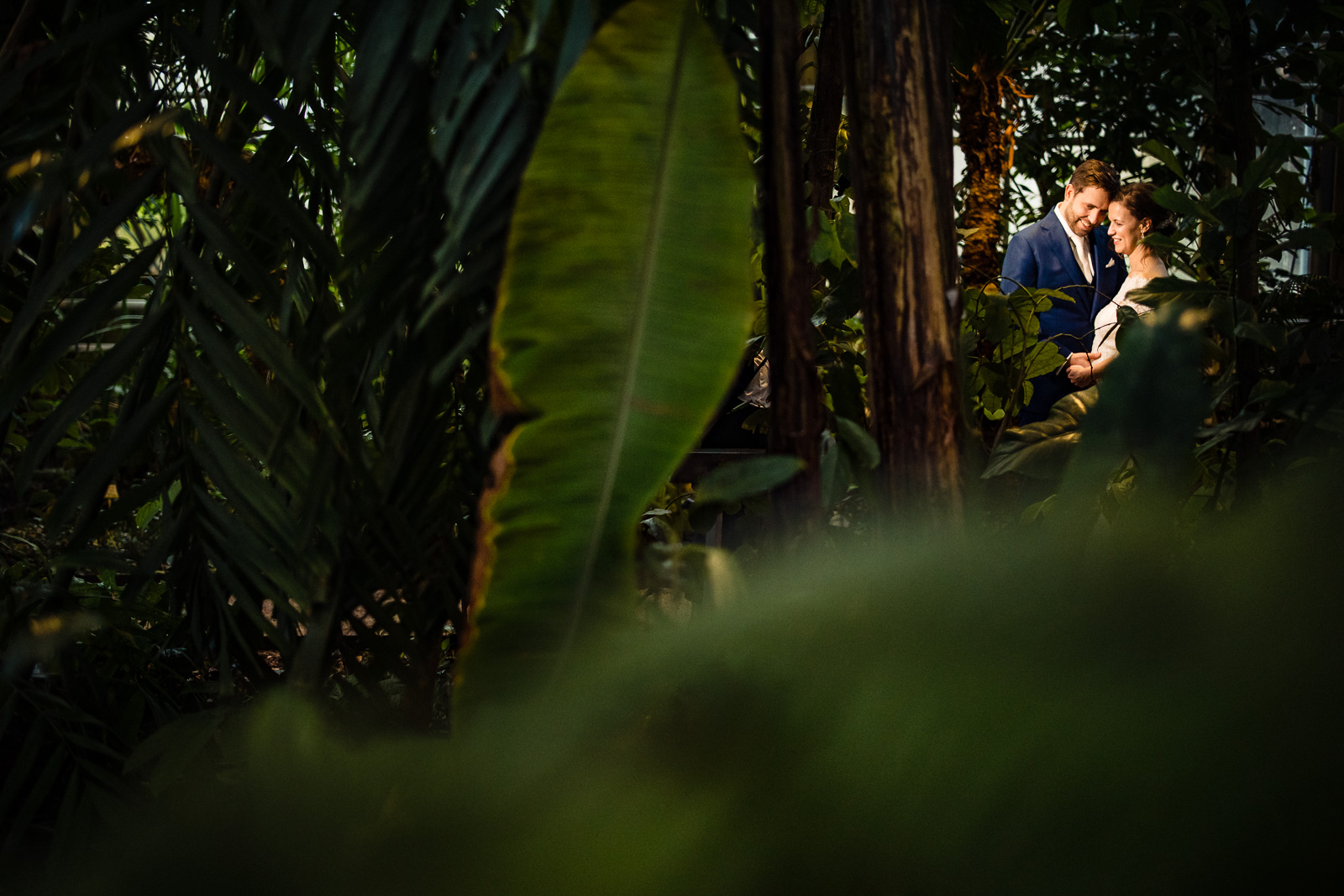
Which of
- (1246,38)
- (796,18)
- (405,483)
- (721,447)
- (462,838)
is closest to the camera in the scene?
(462,838)

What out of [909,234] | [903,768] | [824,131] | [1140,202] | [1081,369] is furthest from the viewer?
[1140,202]

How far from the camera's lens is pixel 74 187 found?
51cm

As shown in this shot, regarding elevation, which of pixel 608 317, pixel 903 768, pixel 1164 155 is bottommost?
pixel 903 768

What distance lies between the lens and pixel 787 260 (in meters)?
0.47

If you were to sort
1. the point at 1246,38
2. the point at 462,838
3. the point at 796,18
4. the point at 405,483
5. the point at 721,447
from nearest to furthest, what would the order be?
the point at 462,838, the point at 796,18, the point at 405,483, the point at 1246,38, the point at 721,447

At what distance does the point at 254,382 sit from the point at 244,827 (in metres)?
0.39

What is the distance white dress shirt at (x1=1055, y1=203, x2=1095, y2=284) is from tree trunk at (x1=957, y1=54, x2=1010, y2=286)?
0.76ft

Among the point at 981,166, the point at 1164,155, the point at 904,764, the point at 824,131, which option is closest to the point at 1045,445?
the point at 1164,155

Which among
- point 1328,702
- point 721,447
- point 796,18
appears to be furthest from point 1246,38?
point 1328,702

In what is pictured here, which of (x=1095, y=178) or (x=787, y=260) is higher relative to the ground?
(x=1095, y=178)

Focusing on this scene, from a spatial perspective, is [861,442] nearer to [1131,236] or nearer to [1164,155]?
[1164,155]

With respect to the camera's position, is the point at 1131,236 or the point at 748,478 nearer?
the point at 748,478

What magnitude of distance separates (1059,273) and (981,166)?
1.07ft

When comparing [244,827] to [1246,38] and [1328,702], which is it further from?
[1246,38]
